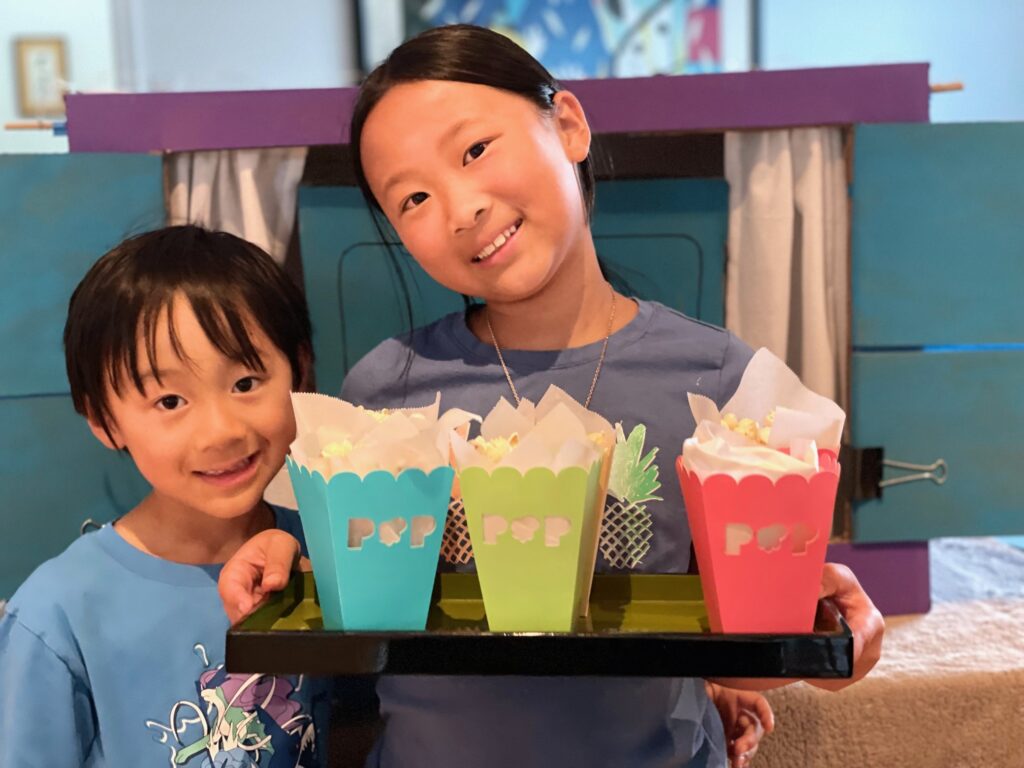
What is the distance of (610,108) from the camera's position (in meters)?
1.26

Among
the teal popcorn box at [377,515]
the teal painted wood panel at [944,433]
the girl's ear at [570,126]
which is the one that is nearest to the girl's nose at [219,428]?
the teal popcorn box at [377,515]

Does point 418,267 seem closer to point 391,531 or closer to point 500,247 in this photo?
point 500,247

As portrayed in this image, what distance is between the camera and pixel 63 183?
125 centimetres

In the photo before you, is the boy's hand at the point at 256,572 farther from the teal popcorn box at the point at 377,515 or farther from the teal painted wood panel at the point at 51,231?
the teal painted wood panel at the point at 51,231

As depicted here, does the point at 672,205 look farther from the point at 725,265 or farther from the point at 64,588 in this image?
the point at 64,588

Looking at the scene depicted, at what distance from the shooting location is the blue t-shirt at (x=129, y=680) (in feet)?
2.92

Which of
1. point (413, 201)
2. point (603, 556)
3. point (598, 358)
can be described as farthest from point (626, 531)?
point (413, 201)

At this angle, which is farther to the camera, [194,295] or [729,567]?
[194,295]

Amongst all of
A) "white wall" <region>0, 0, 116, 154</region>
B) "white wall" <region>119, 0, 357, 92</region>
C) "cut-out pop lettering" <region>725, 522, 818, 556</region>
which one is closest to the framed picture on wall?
"white wall" <region>0, 0, 116, 154</region>

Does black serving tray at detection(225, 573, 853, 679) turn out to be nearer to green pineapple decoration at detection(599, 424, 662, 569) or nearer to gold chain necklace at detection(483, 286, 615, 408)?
green pineapple decoration at detection(599, 424, 662, 569)

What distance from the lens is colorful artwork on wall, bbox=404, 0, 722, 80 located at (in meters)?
2.87

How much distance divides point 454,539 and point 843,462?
0.69 metres

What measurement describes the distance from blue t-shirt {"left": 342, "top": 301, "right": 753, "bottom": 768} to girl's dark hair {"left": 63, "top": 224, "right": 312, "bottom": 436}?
0.39 ft

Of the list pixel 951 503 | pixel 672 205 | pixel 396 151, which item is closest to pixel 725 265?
pixel 672 205
